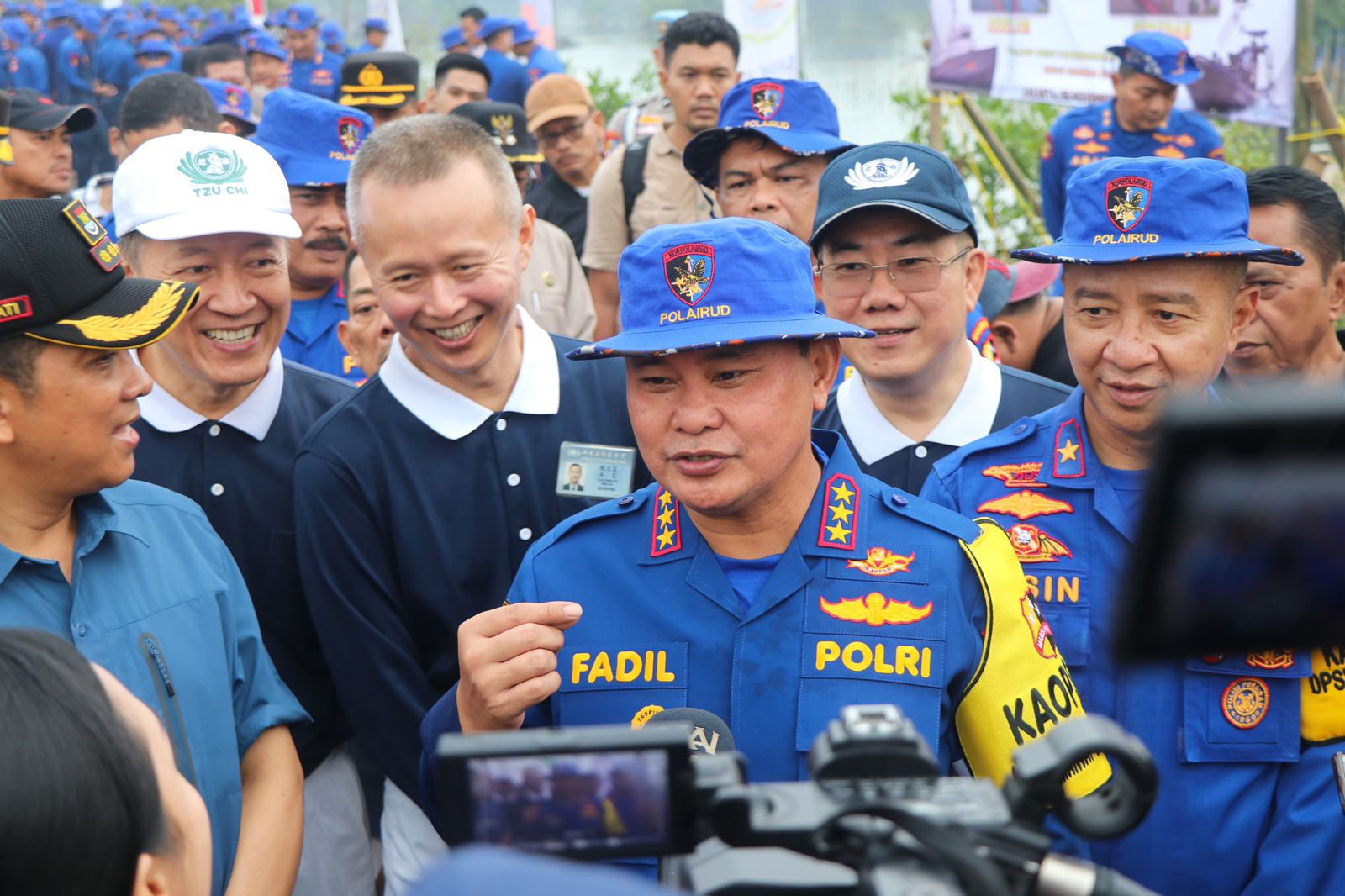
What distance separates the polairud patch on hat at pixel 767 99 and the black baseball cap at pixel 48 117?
4395 millimetres

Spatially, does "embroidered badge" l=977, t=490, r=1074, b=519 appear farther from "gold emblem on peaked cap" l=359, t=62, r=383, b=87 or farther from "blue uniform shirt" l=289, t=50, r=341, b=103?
"blue uniform shirt" l=289, t=50, r=341, b=103

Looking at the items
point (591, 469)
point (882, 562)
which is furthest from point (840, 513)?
point (591, 469)

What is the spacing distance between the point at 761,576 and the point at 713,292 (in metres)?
0.54

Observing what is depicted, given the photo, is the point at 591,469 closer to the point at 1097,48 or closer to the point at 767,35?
the point at 767,35

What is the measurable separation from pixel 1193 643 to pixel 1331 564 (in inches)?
3.7

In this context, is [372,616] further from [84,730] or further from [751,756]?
[84,730]

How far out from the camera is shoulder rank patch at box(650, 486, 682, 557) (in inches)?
100.0

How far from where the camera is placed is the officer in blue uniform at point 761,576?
7.73 feet

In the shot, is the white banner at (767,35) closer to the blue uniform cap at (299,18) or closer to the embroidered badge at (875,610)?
the embroidered badge at (875,610)

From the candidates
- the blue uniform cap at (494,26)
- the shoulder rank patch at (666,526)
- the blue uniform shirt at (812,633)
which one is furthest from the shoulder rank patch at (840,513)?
the blue uniform cap at (494,26)

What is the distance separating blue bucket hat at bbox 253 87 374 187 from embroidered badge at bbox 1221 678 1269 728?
3.69 metres

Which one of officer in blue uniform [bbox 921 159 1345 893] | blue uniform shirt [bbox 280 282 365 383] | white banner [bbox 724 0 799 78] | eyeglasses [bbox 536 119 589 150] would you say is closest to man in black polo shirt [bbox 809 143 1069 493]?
officer in blue uniform [bbox 921 159 1345 893]

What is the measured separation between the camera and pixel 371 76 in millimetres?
8273

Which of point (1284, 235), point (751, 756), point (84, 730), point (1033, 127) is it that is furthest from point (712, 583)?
point (1033, 127)
